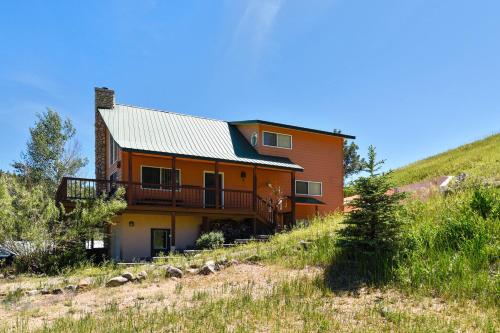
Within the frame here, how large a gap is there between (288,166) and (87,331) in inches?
693

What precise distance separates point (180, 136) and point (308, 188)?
8.51 meters

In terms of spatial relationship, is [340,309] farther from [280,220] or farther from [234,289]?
[280,220]

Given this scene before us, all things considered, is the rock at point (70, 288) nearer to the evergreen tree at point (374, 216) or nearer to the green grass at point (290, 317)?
the green grass at point (290, 317)

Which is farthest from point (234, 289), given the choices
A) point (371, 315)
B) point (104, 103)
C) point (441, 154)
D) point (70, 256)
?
point (441, 154)

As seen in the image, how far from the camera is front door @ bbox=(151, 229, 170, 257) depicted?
2209cm

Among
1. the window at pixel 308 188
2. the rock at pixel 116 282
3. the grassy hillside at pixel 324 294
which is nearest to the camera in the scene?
the grassy hillside at pixel 324 294

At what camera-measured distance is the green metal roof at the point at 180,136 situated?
21.8 metres

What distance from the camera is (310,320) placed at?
27.6 feet

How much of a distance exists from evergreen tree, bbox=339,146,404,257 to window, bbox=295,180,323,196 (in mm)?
15486

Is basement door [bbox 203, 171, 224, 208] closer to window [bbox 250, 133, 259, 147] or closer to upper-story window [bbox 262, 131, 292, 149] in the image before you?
window [bbox 250, 133, 259, 147]

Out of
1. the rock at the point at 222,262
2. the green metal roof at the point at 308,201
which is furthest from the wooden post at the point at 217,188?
the rock at the point at 222,262

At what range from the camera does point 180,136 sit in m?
24.0

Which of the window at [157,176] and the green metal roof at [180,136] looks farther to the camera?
the window at [157,176]

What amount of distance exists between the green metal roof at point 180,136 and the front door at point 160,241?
3800 mm
